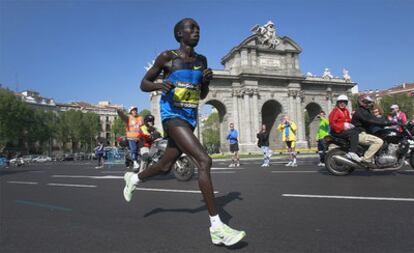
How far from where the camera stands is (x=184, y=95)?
3.61 m

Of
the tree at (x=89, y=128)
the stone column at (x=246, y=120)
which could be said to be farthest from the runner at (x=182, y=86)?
the tree at (x=89, y=128)

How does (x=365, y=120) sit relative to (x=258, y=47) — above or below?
below

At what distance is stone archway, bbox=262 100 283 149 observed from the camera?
1841 inches

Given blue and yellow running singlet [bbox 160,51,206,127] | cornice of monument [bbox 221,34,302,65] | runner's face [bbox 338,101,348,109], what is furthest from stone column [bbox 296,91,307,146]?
blue and yellow running singlet [bbox 160,51,206,127]

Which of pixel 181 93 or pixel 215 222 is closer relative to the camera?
pixel 215 222

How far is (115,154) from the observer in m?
21.3

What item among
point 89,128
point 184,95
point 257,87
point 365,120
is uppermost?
point 257,87

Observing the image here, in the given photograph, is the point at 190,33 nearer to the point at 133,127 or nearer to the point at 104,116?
the point at 133,127

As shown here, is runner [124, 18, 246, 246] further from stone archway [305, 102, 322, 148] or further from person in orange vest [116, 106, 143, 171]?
stone archway [305, 102, 322, 148]

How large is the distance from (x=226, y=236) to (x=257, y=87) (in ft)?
135

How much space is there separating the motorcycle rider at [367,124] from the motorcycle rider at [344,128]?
148mm

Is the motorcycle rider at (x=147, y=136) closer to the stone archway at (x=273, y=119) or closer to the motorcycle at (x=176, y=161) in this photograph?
the motorcycle at (x=176, y=161)

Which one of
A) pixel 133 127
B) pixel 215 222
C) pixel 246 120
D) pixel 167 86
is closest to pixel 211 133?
pixel 246 120

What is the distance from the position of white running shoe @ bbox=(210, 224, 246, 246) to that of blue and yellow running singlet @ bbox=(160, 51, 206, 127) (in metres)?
1.22
